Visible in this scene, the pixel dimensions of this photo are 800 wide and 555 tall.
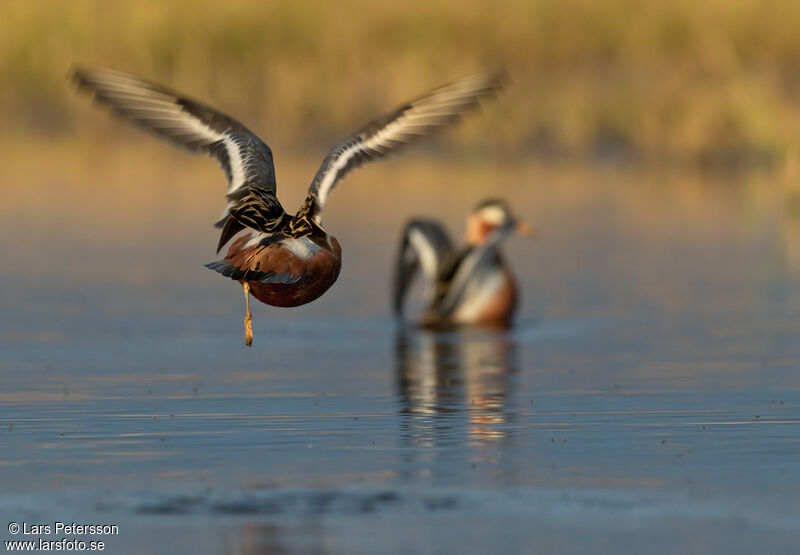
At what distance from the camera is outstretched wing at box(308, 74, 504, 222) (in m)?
10.2

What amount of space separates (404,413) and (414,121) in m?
1.56

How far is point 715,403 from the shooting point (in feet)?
35.6

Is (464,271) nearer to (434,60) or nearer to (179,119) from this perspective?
(179,119)

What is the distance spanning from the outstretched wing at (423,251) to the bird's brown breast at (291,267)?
7.17m

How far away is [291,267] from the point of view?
904cm

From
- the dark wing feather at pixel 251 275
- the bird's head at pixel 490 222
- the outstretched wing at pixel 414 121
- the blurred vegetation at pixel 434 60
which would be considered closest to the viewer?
the dark wing feather at pixel 251 275

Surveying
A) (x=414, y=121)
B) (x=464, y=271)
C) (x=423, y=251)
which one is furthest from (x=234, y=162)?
(x=423, y=251)

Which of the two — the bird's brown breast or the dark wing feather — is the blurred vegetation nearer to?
the bird's brown breast

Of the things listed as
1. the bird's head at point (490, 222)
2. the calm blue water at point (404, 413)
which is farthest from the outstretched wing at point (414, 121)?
the bird's head at point (490, 222)

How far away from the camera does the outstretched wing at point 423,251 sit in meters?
16.5

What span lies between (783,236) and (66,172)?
39.1 ft

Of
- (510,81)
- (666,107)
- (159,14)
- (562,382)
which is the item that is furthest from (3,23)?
(562,382)

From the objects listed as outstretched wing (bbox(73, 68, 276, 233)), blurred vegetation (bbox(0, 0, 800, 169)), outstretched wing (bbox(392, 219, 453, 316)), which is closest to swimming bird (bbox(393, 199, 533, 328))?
outstretched wing (bbox(392, 219, 453, 316))

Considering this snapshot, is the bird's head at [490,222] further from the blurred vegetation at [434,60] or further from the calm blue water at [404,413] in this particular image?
the blurred vegetation at [434,60]
